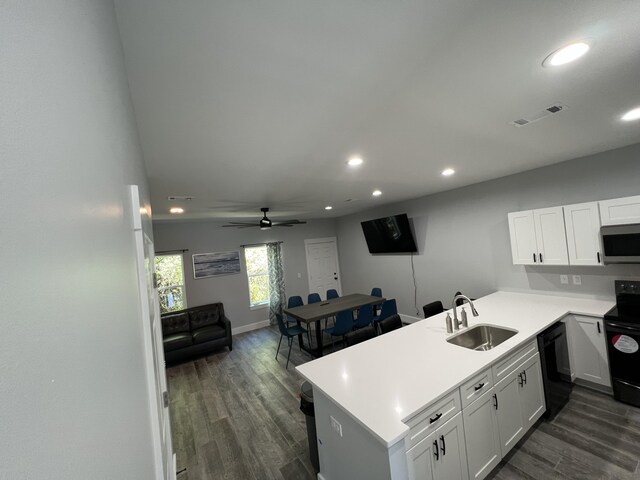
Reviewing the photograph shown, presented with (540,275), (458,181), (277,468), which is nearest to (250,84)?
(277,468)

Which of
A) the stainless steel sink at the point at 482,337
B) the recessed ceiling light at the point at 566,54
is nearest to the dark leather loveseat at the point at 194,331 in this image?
the stainless steel sink at the point at 482,337

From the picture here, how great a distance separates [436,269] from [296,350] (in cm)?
295

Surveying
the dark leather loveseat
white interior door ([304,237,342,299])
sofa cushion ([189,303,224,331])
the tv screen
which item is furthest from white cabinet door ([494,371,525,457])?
white interior door ([304,237,342,299])

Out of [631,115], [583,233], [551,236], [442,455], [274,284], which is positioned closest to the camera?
[442,455]

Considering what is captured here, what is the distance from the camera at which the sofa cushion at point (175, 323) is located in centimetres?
495

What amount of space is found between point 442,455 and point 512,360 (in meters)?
1.05

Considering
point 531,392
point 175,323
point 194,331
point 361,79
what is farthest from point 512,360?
point 175,323

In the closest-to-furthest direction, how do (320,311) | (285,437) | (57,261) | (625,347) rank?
1. (57,261)
2. (625,347)
3. (285,437)
4. (320,311)

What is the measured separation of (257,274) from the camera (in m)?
6.52

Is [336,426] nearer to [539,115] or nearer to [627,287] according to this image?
[539,115]

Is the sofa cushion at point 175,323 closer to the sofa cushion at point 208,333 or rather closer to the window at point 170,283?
the sofa cushion at point 208,333

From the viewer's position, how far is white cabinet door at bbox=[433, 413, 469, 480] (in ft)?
5.49

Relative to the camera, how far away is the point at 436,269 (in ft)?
16.5

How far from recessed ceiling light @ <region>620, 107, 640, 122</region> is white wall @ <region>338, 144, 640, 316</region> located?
44.3 inches
